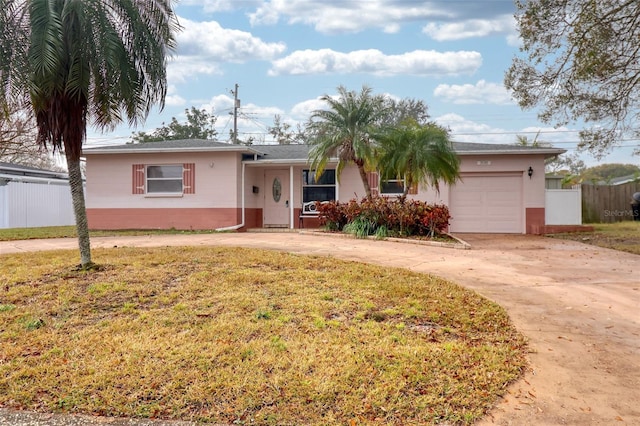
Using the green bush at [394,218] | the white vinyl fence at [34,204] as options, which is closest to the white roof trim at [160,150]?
the green bush at [394,218]

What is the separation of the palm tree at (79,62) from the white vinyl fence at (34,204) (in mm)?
14093

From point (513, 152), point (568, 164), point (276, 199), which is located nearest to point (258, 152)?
point (276, 199)

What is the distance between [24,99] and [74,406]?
15.5 ft

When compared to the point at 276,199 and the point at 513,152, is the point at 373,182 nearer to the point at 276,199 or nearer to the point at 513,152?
the point at 276,199

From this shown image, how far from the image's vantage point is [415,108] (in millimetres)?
39344

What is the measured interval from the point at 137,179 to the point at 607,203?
19.3m

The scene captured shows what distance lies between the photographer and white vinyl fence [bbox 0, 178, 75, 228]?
17562 millimetres

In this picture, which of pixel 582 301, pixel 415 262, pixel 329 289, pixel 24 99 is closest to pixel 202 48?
pixel 24 99

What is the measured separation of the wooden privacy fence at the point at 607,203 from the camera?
1886 cm

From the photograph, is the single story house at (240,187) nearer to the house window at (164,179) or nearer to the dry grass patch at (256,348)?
the house window at (164,179)

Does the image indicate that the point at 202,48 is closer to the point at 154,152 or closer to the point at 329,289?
the point at 154,152

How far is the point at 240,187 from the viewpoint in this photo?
48.6 feet

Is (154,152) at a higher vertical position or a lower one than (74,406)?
higher

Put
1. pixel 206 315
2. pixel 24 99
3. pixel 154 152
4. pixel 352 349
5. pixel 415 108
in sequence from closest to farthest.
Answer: pixel 352 349, pixel 206 315, pixel 24 99, pixel 154 152, pixel 415 108
